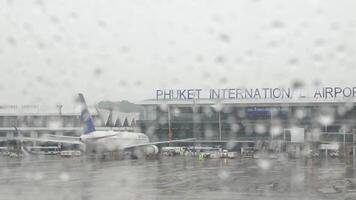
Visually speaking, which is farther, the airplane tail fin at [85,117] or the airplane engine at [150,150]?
the airplane engine at [150,150]

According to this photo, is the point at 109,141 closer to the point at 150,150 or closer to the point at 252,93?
the point at 150,150

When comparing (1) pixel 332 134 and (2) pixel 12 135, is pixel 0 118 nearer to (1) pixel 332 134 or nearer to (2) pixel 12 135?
(2) pixel 12 135

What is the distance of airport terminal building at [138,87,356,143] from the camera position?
6044cm

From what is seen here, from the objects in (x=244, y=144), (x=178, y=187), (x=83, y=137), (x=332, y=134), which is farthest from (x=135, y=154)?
(x=178, y=187)

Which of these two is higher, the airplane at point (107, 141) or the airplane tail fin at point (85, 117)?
the airplane tail fin at point (85, 117)

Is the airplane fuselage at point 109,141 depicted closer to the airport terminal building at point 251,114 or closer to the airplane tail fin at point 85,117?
the airplane tail fin at point 85,117

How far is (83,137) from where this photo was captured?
135 feet

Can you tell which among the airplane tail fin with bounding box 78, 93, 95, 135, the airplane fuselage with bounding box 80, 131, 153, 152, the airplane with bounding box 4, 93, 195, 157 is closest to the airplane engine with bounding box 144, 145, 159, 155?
the airplane with bounding box 4, 93, 195, 157

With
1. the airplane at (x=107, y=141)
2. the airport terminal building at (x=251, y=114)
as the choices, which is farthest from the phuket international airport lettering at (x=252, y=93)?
the airplane at (x=107, y=141)

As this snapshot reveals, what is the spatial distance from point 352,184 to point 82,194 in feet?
31.1

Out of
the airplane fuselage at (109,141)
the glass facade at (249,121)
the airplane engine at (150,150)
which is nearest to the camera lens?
the airplane fuselage at (109,141)

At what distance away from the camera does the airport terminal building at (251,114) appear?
60438 millimetres

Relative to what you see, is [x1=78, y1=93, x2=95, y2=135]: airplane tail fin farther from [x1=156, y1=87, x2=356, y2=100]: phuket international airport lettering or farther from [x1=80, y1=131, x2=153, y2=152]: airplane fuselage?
[x1=156, y1=87, x2=356, y2=100]: phuket international airport lettering

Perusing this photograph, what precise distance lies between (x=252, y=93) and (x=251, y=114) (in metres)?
3.18
